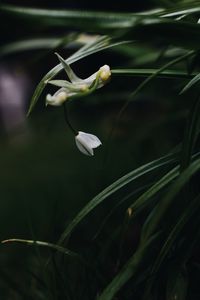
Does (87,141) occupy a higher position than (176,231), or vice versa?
(87,141)

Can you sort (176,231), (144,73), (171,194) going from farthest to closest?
(144,73) < (176,231) < (171,194)

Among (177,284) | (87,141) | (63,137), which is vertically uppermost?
(87,141)

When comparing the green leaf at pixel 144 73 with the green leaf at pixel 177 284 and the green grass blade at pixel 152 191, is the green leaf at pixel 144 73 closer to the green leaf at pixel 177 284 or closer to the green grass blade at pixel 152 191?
the green grass blade at pixel 152 191

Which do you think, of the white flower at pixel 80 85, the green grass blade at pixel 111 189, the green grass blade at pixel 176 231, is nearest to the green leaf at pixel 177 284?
the green grass blade at pixel 176 231

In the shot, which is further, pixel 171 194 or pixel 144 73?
pixel 144 73

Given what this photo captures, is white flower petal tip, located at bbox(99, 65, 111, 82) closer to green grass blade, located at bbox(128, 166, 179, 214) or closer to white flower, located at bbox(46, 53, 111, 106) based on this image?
white flower, located at bbox(46, 53, 111, 106)

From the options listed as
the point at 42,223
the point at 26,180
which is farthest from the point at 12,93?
the point at 42,223

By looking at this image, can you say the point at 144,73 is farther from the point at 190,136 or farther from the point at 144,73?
the point at 190,136

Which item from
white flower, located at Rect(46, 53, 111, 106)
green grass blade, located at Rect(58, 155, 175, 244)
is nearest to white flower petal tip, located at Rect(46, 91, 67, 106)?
white flower, located at Rect(46, 53, 111, 106)

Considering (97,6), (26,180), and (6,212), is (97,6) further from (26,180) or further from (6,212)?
(6,212)

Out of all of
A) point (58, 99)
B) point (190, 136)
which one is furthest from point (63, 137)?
point (58, 99)

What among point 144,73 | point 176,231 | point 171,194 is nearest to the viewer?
point 171,194
